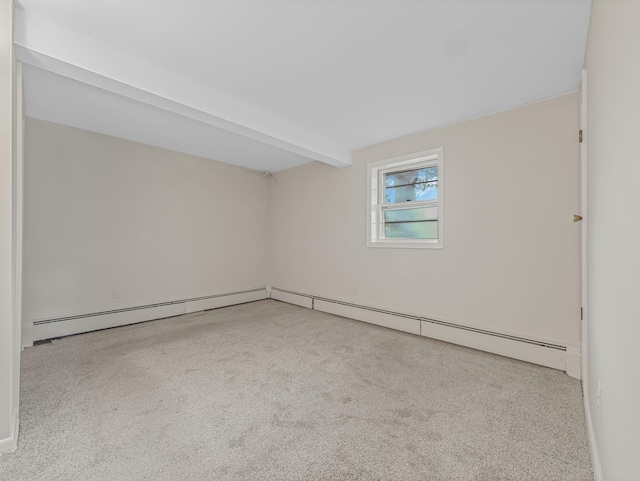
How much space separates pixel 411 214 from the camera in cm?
361

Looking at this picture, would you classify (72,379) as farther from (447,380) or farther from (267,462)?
(447,380)

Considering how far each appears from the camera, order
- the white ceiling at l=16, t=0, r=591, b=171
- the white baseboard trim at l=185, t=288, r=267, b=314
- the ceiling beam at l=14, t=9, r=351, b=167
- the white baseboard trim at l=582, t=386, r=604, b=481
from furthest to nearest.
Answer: the white baseboard trim at l=185, t=288, r=267, b=314 < the ceiling beam at l=14, t=9, r=351, b=167 < the white ceiling at l=16, t=0, r=591, b=171 < the white baseboard trim at l=582, t=386, r=604, b=481

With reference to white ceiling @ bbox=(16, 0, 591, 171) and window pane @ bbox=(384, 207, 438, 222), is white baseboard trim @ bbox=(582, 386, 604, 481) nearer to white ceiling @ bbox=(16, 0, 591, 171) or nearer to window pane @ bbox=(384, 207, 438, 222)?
window pane @ bbox=(384, 207, 438, 222)

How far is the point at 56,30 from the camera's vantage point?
177 cm

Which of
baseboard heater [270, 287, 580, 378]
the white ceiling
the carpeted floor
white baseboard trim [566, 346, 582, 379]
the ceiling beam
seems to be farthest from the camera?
baseboard heater [270, 287, 580, 378]

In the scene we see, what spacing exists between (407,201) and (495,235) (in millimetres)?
1142

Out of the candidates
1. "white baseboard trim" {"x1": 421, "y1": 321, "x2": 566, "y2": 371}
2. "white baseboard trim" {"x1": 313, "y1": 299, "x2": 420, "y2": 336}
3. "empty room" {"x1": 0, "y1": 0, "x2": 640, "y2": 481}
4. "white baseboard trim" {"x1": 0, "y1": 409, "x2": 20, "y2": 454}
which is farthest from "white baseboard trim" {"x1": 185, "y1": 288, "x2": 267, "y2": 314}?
"white baseboard trim" {"x1": 421, "y1": 321, "x2": 566, "y2": 371}

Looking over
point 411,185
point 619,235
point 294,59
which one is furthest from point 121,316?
point 619,235

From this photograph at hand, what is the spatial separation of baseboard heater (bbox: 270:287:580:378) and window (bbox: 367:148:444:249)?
0.91 m

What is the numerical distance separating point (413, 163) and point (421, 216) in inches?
26.9

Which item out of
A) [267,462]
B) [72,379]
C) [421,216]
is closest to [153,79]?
[72,379]

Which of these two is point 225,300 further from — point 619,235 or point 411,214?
point 619,235

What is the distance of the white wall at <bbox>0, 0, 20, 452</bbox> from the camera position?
1423mm

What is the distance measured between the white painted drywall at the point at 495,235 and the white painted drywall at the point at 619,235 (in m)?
1.33
